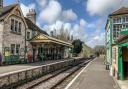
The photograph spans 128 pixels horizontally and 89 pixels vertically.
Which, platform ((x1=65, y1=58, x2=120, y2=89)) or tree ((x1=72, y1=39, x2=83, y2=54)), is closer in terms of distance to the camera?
platform ((x1=65, y1=58, x2=120, y2=89))

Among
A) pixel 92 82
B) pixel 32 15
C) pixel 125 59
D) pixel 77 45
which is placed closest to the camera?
→ pixel 92 82

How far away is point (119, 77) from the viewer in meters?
16.4

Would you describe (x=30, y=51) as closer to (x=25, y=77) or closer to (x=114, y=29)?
(x=114, y=29)

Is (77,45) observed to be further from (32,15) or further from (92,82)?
(92,82)

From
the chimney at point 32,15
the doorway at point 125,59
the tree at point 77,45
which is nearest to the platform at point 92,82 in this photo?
the doorway at point 125,59

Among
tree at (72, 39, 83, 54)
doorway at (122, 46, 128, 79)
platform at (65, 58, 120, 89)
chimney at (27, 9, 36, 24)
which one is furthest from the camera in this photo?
tree at (72, 39, 83, 54)

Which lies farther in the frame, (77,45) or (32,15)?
(77,45)

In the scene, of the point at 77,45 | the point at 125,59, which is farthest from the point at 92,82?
the point at 77,45

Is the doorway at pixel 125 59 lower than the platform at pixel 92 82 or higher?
higher

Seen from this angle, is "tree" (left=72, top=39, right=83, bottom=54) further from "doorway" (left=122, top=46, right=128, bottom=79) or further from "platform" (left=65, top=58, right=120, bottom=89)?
"doorway" (left=122, top=46, right=128, bottom=79)

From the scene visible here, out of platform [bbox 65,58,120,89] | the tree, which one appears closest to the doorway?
platform [bbox 65,58,120,89]

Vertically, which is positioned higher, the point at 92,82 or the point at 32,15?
the point at 32,15

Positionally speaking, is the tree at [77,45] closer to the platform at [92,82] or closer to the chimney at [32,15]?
the chimney at [32,15]

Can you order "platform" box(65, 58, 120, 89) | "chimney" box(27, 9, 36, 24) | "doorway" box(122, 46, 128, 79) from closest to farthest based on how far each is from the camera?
"platform" box(65, 58, 120, 89)
"doorway" box(122, 46, 128, 79)
"chimney" box(27, 9, 36, 24)
